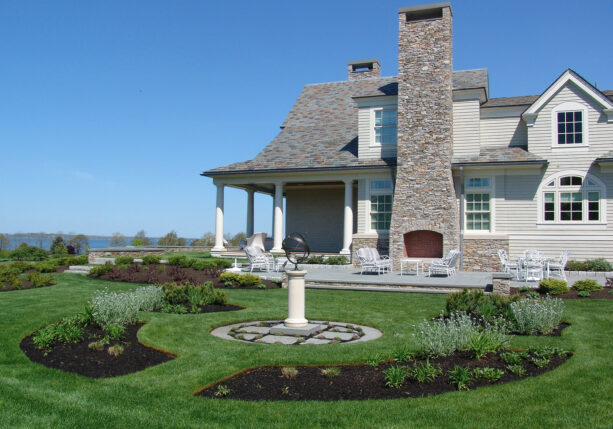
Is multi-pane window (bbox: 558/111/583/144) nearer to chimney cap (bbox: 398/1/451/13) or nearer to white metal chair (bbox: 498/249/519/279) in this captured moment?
white metal chair (bbox: 498/249/519/279)

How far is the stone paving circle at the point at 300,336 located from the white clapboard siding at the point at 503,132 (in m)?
14.7

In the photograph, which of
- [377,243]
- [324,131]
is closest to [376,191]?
[377,243]

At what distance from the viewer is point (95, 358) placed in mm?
6895

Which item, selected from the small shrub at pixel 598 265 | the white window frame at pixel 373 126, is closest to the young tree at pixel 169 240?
the white window frame at pixel 373 126

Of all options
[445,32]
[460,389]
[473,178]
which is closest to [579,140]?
[473,178]

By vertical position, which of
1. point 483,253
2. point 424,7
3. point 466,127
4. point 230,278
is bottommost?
point 230,278

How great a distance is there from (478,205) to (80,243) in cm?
2134

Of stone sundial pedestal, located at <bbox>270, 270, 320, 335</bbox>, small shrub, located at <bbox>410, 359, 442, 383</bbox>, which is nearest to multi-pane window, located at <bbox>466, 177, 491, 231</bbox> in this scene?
stone sundial pedestal, located at <bbox>270, 270, 320, 335</bbox>

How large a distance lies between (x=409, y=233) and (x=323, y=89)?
1245 cm

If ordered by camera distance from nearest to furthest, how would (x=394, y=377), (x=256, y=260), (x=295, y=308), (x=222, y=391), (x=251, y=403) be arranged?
(x=251, y=403)
(x=222, y=391)
(x=394, y=377)
(x=295, y=308)
(x=256, y=260)

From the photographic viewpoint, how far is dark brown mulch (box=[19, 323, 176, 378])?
6.52 m

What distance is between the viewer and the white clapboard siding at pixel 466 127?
21109 mm

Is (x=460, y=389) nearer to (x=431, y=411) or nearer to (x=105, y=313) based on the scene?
(x=431, y=411)

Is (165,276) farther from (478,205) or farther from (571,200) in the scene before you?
(571,200)
